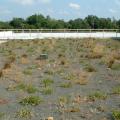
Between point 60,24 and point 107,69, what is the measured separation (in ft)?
290

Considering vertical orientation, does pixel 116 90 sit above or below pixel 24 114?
below

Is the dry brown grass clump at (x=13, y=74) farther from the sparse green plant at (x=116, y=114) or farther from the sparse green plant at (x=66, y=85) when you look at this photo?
the sparse green plant at (x=116, y=114)

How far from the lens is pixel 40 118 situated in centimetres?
1138

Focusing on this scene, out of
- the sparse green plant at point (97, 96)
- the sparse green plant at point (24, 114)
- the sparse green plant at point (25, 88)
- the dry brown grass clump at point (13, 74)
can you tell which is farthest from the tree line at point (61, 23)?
the sparse green plant at point (24, 114)

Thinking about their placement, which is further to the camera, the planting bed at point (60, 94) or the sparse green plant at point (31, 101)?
the sparse green plant at point (31, 101)

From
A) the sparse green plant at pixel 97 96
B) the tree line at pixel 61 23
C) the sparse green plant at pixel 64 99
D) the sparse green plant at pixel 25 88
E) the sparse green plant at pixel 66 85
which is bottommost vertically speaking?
the tree line at pixel 61 23

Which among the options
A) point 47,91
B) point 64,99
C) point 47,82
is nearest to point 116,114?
point 64,99

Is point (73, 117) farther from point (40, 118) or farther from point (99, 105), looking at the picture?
point (99, 105)

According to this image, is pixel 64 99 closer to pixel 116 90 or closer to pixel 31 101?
pixel 31 101

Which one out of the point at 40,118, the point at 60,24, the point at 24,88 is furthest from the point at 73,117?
the point at 60,24

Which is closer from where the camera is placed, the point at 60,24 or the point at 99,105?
the point at 99,105

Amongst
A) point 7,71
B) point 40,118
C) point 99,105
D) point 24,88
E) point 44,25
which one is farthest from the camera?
point 44,25

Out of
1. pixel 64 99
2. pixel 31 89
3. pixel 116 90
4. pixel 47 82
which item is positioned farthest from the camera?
pixel 47 82

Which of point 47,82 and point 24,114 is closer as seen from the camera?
point 24,114
